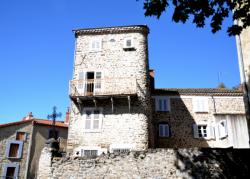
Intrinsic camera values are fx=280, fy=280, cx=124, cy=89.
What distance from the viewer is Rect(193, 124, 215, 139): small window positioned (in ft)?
72.0

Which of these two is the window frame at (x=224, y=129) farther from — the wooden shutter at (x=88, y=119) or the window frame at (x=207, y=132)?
the wooden shutter at (x=88, y=119)

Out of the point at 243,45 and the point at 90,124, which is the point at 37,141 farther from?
the point at 243,45

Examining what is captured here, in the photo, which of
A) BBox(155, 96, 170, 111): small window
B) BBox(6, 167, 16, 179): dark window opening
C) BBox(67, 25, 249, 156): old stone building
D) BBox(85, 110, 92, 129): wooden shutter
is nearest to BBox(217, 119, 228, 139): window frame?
BBox(67, 25, 249, 156): old stone building

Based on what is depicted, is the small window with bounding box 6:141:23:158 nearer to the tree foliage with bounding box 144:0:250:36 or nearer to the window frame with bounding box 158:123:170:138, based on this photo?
the window frame with bounding box 158:123:170:138

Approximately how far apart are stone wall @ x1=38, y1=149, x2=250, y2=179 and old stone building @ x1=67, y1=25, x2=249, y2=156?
4023 mm

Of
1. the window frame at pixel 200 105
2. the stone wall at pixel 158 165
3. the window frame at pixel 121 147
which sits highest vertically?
the window frame at pixel 200 105

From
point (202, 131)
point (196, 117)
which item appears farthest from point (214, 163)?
point (196, 117)

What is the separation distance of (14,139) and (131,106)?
45.9ft

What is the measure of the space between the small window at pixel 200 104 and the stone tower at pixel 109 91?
16.4 ft

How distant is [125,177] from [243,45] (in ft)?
27.1

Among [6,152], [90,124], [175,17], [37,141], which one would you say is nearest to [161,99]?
[90,124]

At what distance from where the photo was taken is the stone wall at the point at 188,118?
2183cm

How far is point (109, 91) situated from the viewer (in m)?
19.8

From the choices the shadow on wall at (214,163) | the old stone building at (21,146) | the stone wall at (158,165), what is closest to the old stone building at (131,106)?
the stone wall at (158,165)
